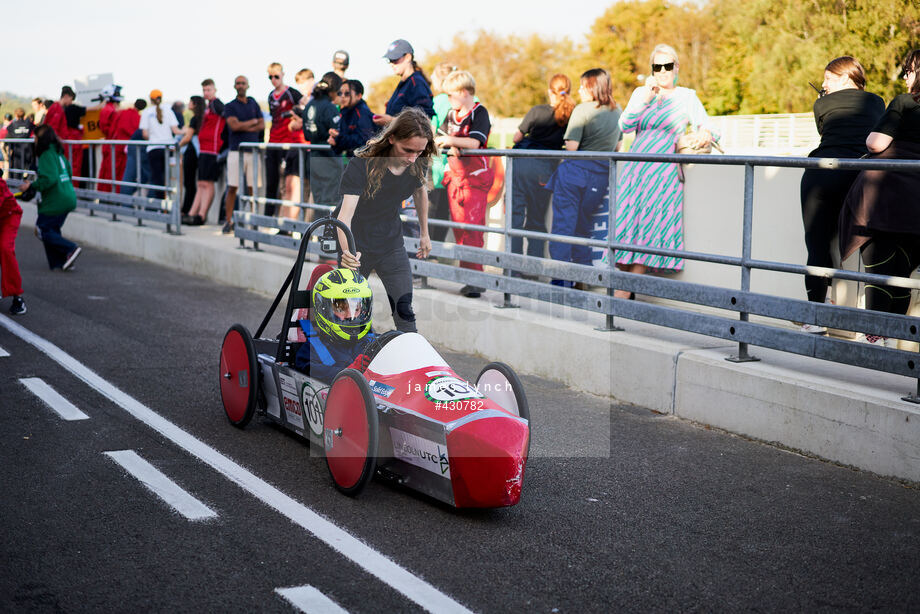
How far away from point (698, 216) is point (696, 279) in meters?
0.53

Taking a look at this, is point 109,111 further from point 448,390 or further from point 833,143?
point 448,390

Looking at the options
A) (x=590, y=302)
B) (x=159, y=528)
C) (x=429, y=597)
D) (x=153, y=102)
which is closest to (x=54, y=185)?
(x=153, y=102)

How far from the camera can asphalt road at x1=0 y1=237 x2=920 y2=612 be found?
4215 millimetres

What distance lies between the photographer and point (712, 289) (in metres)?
7.16

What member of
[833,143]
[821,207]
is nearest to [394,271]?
[821,207]

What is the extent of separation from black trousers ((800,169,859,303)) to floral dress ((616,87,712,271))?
4.34 ft

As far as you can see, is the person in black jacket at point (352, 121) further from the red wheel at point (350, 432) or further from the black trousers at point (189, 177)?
the black trousers at point (189, 177)

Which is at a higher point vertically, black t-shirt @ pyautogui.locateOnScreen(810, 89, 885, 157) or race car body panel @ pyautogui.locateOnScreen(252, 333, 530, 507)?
black t-shirt @ pyautogui.locateOnScreen(810, 89, 885, 157)

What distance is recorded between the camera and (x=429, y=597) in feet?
13.6

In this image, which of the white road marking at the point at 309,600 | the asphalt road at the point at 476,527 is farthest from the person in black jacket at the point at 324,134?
the white road marking at the point at 309,600

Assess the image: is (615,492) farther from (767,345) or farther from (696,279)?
(696,279)

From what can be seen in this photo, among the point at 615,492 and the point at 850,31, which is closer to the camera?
the point at 615,492

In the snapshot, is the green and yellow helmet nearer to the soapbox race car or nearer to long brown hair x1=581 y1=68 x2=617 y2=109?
the soapbox race car

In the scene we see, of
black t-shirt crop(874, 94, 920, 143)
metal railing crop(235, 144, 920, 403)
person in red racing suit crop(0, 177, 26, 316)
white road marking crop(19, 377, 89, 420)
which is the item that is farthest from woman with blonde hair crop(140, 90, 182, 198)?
black t-shirt crop(874, 94, 920, 143)
